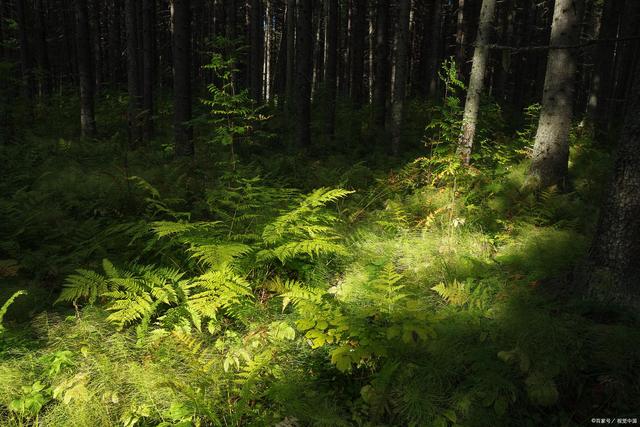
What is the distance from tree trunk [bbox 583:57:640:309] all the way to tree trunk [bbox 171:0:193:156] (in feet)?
25.9

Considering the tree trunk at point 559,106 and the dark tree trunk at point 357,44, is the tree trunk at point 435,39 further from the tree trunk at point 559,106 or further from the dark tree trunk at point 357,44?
the tree trunk at point 559,106

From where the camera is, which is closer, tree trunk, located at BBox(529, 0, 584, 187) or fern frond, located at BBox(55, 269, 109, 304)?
fern frond, located at BBox(55, 269, 109, 304)

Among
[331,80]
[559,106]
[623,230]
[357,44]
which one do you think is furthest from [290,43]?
[623,230]

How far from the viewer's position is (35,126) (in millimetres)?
13867

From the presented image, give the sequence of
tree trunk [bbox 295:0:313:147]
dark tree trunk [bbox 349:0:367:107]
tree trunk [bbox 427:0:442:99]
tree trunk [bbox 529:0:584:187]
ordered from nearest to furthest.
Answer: tree trunk [bbox 529:0:584:187], tree trunk [bbox 295:0:313:147], dark tree trunk [bbox 349:0:367:107], tree trunk [bbox 427:0:442:99]

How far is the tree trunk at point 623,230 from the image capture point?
3.04 metres

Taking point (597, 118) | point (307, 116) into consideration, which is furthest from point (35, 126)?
point (597, 118)

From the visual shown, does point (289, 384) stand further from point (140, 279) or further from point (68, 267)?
point (68, 267)

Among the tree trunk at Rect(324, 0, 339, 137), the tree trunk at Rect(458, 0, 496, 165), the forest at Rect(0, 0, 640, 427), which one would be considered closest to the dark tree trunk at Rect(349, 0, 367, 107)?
the tree trunk at Rect(324, 0, 339, 137)

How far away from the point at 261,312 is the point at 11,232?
3.30 metres

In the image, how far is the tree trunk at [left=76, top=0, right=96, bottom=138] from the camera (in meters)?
11.4

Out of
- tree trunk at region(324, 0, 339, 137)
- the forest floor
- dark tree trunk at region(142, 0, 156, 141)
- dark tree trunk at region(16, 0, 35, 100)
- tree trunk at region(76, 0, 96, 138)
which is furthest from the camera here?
dark tree trunk at region(16, 0, 35, 100)

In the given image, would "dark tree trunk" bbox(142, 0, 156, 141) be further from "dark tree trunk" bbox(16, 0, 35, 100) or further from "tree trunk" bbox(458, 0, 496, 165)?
"tree trunk" bbox(458, 0, 496, 165)

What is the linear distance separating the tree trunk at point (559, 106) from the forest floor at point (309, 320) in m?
0.52
